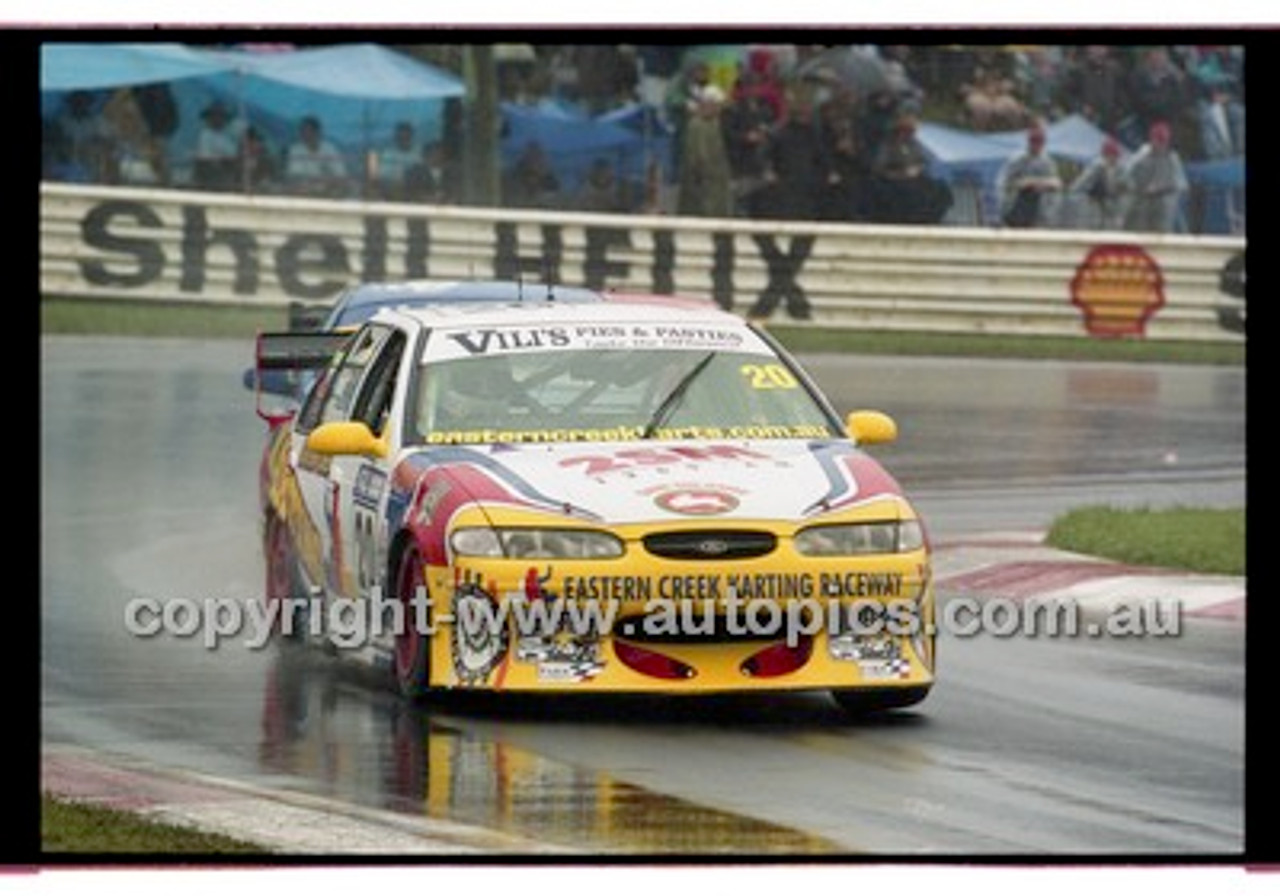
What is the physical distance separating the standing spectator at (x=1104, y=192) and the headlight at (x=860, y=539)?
20.7 meters

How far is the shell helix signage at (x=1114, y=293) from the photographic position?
31719 mm

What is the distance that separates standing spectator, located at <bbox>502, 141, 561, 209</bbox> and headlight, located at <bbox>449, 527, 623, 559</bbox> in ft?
69.7

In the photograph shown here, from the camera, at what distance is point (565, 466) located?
12.7 meters

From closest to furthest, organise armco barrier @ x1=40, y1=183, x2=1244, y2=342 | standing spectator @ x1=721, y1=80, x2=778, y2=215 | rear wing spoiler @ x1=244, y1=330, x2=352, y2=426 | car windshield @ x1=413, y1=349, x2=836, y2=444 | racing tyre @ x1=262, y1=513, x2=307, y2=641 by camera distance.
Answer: car windshield @ x1=413, y1=349, x2=836, y2=444
racing tyre @ x1=262, y1=513, x2=307, y2=641
rear wing spoiler @ x1=244, y1=330, x2=352, y2=426
armco barrier @ x1=40, y1=183, x2=1244, y2=342
standing spectator @ x1=721, y1=80, x2=778, y2=215

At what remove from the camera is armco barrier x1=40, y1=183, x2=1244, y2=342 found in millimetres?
31312

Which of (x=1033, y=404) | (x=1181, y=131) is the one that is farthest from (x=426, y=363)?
(x=1181, y=131)

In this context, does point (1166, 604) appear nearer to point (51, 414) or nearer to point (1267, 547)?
point (1267, 547)

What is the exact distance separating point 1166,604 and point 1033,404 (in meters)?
10.1

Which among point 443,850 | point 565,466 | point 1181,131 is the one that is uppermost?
point 1181,131

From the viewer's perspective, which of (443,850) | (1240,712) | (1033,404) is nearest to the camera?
(443,850)

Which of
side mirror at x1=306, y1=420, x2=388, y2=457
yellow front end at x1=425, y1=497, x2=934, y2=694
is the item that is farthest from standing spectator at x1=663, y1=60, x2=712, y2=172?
yellow front end at x1=425, y1=497, x2=934, y2=694

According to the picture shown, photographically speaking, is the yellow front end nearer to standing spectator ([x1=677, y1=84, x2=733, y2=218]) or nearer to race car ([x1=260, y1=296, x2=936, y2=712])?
race car ([x1=260, y1=296, x2=936, y2=712])

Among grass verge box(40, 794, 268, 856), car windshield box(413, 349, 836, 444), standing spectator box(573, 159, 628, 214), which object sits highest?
standing spectator box(573, 159, 628, 214)

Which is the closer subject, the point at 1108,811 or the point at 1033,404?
the point at 1108,811
